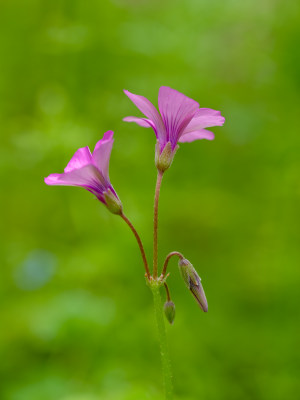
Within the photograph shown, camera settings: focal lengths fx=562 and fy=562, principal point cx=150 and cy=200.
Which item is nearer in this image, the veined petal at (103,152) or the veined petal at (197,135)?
the veined petal at (103,152)

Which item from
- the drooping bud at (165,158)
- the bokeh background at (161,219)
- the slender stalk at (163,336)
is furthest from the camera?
the bokeh background at (161,219)

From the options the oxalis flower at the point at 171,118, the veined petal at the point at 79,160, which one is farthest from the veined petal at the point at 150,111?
the veined petal at the point at 79,160

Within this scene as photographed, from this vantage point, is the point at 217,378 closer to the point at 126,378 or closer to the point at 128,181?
the point at 126,378

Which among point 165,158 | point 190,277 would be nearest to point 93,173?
point 165,158

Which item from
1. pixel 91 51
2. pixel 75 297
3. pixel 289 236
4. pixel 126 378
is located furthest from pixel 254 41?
pixel 126 378

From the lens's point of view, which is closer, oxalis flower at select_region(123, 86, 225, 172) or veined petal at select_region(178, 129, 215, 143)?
oxalis flower at select_region(123, 86, 225, 172)

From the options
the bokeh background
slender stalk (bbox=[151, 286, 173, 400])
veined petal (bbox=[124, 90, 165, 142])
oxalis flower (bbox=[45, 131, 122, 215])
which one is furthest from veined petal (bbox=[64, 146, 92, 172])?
the bokeh background

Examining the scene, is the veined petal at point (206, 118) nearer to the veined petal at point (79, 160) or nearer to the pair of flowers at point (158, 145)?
the pair of flowers at point (158, 145)

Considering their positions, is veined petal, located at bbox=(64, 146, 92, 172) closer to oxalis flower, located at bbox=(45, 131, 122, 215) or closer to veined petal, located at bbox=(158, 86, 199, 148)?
oxalis flower, located at bbox=(45, 131, 122, 215)
